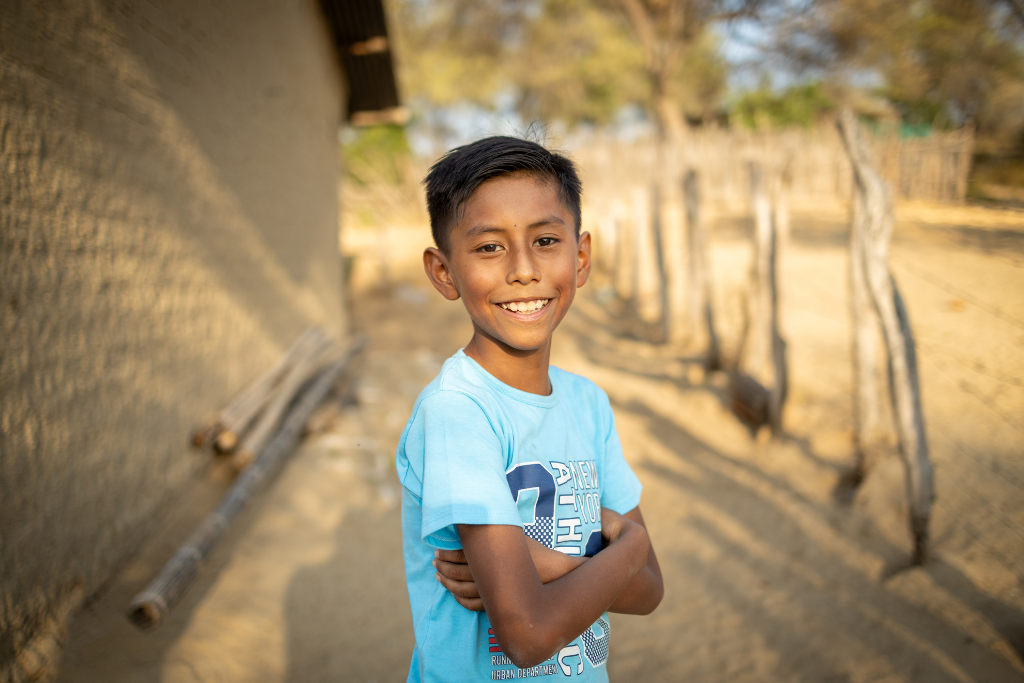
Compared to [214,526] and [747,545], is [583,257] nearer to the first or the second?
[214,526]

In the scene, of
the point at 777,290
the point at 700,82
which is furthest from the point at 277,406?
the point at 700,82

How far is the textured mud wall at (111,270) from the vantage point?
227cm

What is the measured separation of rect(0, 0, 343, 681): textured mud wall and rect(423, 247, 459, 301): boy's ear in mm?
1840

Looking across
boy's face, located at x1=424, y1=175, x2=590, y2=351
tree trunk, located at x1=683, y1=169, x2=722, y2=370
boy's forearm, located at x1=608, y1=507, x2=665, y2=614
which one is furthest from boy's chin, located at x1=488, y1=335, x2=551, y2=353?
tree trunk, located at x1=683, y1=169, x2=722, y2=370

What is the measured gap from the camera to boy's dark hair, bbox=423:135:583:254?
4.15 feet

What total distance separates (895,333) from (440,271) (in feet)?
10.5

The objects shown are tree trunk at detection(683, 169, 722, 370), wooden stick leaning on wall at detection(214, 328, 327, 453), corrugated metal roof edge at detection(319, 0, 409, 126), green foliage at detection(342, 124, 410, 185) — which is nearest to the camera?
wooden stick leaning on wall at detection(214, 328, 327, 453)

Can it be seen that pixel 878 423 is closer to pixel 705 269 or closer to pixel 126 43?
pixel 705 269

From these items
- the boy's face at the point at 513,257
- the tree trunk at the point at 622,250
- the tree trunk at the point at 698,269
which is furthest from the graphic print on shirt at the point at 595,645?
the tree trunk at the point at 622,250

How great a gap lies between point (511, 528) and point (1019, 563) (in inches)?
131

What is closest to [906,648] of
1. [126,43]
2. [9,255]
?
[9,255]

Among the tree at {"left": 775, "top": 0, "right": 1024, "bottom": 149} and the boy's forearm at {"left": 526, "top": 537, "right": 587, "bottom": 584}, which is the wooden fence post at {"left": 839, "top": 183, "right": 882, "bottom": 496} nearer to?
the boy's forearm at {"left": 526, "top": 537, "right": 587, "bottom": 584}

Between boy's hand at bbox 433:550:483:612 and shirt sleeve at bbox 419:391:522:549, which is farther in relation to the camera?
boy's hand at bbox 433:550:483:612

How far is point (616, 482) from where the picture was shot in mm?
1450
